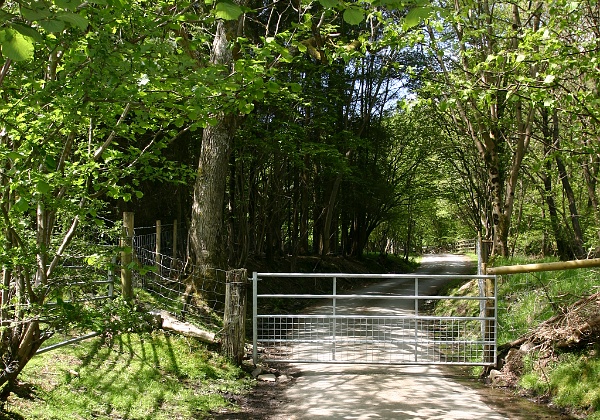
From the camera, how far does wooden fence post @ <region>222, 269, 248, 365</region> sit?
27.9ft

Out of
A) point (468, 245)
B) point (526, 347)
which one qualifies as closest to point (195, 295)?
point (526, 347)

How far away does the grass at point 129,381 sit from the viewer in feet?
19.5

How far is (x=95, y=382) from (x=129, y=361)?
0.98 metres

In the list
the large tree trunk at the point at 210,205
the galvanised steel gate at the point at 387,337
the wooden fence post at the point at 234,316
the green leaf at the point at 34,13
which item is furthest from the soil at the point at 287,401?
the green leaf at the point at 34,13

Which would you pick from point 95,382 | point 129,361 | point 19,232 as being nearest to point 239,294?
point 129,361

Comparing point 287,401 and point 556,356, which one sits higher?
point 556,356

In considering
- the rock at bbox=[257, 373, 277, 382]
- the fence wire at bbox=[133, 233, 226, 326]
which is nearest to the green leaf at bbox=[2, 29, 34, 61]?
the rock at bbox=[257, 373, 277, 382]

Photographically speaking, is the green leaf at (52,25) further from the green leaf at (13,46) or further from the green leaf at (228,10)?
the green leaf at (228,10)

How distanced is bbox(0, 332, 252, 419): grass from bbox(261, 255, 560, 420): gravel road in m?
0.94

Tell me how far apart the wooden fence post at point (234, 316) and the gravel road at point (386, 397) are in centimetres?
99

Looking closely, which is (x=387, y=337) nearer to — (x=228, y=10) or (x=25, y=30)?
(x=228, y=10)

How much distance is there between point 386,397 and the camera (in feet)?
23.8

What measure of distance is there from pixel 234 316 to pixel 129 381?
192 centimetres

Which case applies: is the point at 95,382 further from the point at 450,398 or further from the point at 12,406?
the point at 450,398
